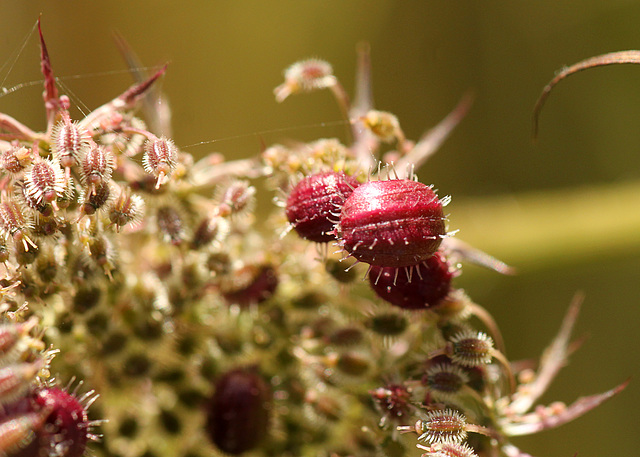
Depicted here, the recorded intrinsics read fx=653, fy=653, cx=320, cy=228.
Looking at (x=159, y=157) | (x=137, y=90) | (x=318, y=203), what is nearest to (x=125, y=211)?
(x=159, y=157)

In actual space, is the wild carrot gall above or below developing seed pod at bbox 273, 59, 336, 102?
below

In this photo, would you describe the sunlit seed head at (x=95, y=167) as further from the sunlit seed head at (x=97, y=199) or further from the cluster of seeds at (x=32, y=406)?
the cluster of seeds at (x=32, y=406)

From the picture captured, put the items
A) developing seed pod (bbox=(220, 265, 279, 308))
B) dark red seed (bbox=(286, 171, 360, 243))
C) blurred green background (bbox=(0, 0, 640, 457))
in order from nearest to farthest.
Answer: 1. dark red seed (bbox=(286, 171, 360, 243))
2. developing seed pod (bbox=(220, 265, 279, 308))
3. blurred green background (bbox=(0, 0, 640, 457))

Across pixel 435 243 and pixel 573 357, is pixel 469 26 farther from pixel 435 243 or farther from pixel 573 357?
pixel 435 243

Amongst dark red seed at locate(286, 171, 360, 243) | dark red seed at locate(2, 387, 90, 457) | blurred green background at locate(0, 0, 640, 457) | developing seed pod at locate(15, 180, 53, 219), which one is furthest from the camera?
blurred green background at locate(0, 0, 640, 457)

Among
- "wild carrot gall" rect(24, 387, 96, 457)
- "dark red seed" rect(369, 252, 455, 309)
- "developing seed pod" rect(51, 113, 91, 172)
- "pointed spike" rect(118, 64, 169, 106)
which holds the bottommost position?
"wild carrot gall" rect(24, 387, 96, 457)

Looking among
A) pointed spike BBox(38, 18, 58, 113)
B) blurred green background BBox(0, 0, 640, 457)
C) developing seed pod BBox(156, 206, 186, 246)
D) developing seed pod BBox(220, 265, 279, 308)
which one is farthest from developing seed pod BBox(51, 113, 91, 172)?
blurred green background BBox(0, 0, 640, 457)

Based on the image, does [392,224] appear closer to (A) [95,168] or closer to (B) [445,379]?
(B) [445,379]

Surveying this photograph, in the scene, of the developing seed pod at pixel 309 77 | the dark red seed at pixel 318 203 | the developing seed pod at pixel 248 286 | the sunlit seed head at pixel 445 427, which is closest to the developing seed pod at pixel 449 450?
the sunlit seed head at pixel 445 427

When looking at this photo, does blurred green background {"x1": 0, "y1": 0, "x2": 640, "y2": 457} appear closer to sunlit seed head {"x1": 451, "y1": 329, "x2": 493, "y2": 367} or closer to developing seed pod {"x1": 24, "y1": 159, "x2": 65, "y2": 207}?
sunlit seed head {"x1": 451, "y1": 329, "x2": 493, "y2": 367}
